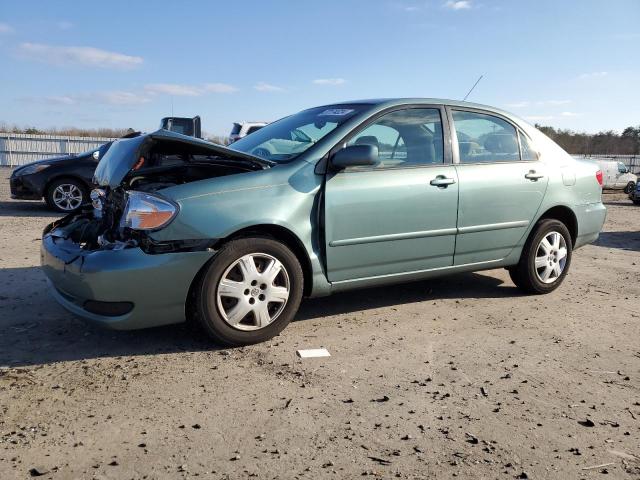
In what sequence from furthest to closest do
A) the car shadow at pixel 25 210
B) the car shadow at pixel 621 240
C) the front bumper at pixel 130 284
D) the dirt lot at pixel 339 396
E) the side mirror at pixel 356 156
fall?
the car shadow at pixel 25 210
the car shadow at pixel 621 240
the side mirror at pixel 356 156
the front bumper at pixel 130 284
the dirt lot at pixel 339 396

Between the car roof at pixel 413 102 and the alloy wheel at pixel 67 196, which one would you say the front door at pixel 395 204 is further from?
the alloy wheel at pixel 67 196

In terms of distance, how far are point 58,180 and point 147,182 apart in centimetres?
771

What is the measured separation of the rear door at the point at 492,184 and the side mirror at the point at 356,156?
990 mm

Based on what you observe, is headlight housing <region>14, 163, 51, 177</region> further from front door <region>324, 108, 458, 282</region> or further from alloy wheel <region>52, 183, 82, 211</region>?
front door <region>324, 108, 458, 282</region>

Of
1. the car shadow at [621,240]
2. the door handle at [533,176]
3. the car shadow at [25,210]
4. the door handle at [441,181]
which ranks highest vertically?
the door handle at [533,176]

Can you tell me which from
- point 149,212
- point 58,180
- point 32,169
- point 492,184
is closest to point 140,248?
point 149,212

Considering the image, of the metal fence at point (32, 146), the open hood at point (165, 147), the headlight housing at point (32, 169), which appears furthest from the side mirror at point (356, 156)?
the metal fence at point (32, 146)

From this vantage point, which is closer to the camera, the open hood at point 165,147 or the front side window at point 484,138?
the open hood at point 165,147

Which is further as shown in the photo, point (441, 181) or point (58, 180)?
point (58, 180)

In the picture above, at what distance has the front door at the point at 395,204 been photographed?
3.98 meters

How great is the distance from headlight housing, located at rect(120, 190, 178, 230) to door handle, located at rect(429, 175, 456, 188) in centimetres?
202

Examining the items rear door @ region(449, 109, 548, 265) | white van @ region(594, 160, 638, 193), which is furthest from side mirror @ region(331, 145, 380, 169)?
white van @ region(594, 160, 638, 193)

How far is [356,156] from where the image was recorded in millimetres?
3859

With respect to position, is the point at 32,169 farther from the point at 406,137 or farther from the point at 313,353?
the point at 313,353
